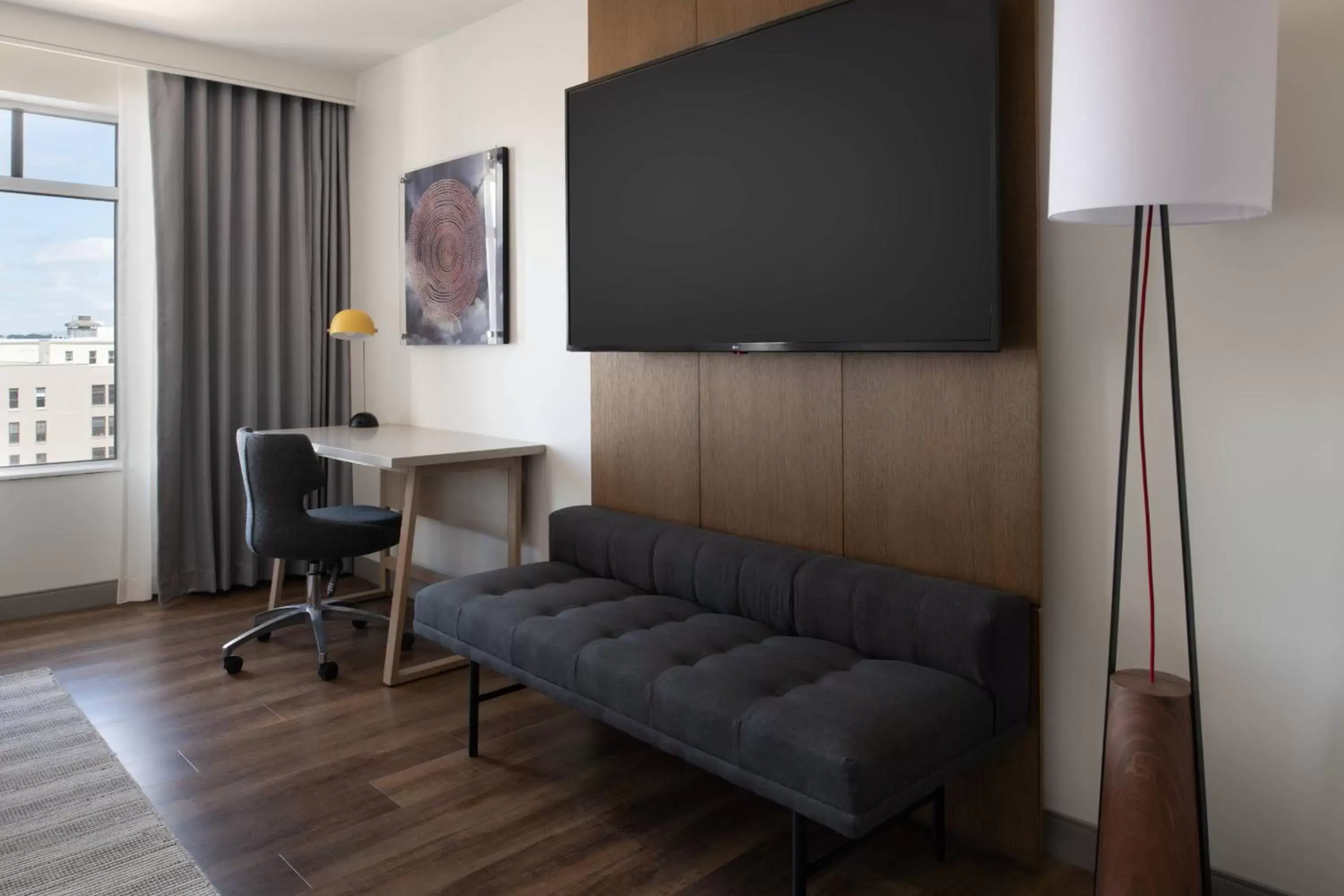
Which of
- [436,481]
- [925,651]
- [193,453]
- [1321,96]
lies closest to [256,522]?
[436,481]

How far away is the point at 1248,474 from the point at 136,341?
4518mm

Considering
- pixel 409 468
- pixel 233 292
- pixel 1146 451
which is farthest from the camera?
pixel 233 292

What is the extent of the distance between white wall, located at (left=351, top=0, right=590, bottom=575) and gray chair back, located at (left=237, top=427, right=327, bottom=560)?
695 millimetres

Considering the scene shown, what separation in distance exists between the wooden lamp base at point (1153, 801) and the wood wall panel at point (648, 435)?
1617mm

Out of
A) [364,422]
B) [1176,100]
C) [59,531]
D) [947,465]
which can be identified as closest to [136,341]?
[59,531]

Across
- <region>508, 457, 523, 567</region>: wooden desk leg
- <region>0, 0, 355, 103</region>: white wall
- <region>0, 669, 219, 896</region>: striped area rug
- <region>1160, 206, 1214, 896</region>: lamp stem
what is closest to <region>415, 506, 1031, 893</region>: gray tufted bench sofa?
→ <region>1160, 206, 1214, 896</region>: lamp stem

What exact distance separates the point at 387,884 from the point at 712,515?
1.40 m

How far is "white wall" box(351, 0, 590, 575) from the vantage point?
12.2 feet

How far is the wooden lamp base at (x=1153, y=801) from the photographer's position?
5.40 ft

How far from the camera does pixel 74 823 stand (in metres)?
2.46

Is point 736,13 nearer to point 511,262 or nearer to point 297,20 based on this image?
point 511,262

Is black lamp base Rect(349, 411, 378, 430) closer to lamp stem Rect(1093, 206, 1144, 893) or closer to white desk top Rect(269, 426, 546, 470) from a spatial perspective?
white desk top Rect(269, 426, 546, 470)

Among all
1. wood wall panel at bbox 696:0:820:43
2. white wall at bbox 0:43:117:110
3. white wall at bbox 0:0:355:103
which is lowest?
wood wall panel at bbox 696:0:820:43

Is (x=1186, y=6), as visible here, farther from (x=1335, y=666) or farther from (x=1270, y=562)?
(x=1335, y=666)
